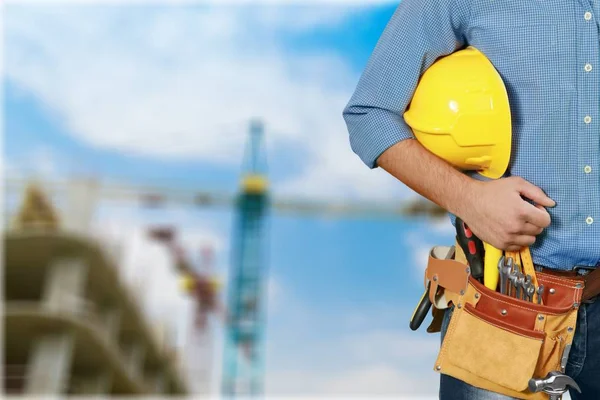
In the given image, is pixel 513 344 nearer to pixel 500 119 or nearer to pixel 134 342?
pixel 500 119

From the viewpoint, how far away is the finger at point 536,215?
1.58 metres

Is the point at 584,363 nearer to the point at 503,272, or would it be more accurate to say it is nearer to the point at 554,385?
the point at 554,385

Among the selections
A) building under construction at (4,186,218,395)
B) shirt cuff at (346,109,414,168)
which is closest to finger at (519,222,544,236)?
shirt cuff at (346,109,414,168)

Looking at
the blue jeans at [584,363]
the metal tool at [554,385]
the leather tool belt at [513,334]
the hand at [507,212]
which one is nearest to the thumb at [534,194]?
the hand at [507,212]

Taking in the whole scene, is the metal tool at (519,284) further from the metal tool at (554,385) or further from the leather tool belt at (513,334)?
the metal tool at (554,385)

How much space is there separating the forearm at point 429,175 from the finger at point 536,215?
12 cm

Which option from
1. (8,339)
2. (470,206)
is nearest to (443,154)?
(470,206)

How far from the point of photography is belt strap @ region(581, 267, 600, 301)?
1676 millimetres

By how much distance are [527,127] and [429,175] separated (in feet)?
0.79

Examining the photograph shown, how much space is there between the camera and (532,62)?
1.72m

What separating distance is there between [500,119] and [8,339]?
67.7 feet

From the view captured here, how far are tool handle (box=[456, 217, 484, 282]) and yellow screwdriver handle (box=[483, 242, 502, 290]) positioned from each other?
1 centimetres

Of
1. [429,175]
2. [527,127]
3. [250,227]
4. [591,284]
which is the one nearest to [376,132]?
[429,175]

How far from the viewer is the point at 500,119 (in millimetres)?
1658
